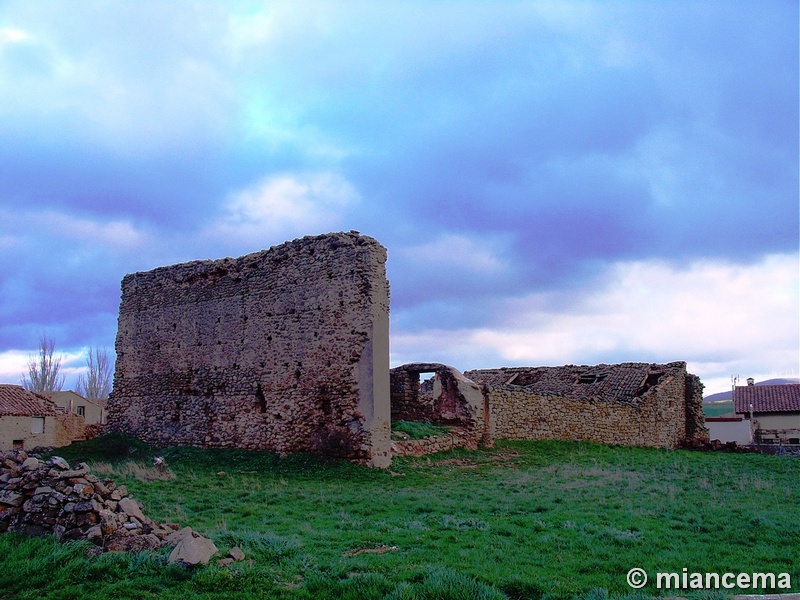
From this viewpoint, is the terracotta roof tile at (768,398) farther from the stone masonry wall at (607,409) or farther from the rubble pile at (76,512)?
the rubble pile at (76,512)

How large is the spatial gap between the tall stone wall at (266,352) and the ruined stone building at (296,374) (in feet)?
0.11

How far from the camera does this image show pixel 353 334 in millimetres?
14266

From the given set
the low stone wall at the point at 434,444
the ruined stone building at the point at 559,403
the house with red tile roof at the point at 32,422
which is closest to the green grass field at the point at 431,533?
the low stone wall at the point at 434,444

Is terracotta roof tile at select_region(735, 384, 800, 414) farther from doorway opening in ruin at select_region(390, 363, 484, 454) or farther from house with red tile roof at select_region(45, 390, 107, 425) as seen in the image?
house with red tile roof at select_region(45, 390, 107, 425)

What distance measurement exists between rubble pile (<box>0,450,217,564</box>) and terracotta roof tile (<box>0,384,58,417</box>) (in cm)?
2004

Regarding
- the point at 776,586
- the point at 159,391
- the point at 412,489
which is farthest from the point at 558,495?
the point at 159,391

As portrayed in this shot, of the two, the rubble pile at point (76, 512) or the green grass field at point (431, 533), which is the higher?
the rubble pile at point (76, 512)

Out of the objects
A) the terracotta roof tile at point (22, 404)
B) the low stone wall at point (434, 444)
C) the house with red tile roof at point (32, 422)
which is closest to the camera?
the low stone wall at point (434, 444)

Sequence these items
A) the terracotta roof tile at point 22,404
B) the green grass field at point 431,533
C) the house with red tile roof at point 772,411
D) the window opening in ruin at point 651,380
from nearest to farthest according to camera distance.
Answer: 1. the green grass field at point 431,533
2. the terracotta roof tile at point 22,404
3. the window opening in ruin at point 651,380
4. the house with red tile roof at point 772,411

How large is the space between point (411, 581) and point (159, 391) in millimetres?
15152

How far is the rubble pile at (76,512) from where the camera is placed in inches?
252

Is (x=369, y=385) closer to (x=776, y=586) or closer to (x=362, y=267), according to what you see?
(x=362, y=267)

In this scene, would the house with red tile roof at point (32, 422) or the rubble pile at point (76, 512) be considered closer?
the rubble pile at point (76, 512)

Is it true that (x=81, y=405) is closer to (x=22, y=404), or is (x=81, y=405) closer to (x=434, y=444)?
(x=22, y=404)
